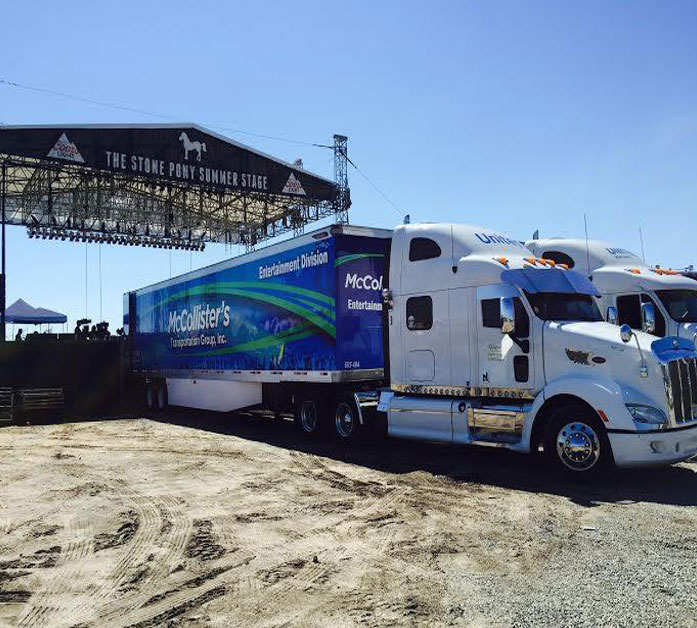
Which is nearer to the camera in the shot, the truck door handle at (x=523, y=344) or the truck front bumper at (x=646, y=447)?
the truck front bumper at (x=646, y=447)

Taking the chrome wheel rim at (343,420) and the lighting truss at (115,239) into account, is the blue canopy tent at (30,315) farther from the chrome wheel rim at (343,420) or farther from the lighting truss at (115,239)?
the chrome wheel rim at (343,420)

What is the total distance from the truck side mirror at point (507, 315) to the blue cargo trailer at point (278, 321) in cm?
353

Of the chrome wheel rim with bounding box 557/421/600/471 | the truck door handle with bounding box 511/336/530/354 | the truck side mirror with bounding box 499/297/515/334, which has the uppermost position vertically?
the truck side mirror with bounding box 499/297/515/334

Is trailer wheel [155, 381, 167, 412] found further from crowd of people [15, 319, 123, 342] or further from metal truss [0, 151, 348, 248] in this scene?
metal truss [0, 151, 348, 248]

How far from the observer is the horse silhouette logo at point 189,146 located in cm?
2731

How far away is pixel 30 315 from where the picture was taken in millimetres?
38625

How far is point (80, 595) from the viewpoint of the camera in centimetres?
466

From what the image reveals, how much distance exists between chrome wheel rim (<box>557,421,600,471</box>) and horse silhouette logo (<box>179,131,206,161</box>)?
22865 millimetres

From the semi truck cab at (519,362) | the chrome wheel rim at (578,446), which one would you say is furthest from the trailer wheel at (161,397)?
the chrome wheel rim at (578,446)

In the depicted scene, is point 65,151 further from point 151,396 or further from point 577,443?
point 577,443

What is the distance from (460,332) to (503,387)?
3.61ft

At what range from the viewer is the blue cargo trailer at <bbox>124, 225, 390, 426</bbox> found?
38.4 feet

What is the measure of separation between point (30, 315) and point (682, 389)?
125 feet

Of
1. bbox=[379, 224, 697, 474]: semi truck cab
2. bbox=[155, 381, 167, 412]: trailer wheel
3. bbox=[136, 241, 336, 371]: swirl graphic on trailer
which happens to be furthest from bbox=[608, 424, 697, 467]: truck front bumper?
bbox=[155, 381, 167, 412]: trailer wheel
